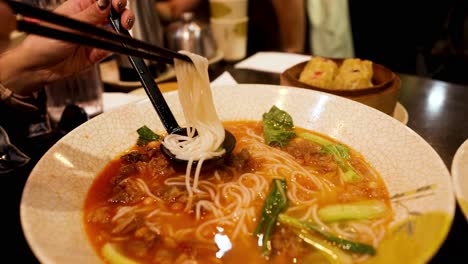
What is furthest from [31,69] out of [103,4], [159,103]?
[159,103]

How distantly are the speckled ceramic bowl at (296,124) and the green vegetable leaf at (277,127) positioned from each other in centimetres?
12

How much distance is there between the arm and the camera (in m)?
6.48

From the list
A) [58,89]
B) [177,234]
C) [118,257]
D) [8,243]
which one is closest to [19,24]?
[118,257]

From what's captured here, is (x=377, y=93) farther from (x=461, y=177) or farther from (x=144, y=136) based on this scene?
(x=144, y=136)

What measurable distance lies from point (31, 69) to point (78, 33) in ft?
Answer: 6.04

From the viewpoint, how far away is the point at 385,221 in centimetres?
163

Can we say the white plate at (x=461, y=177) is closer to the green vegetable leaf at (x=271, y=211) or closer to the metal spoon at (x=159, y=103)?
the green vegetable leaf at (x=271, y=211)

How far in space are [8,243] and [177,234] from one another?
35.7 inches

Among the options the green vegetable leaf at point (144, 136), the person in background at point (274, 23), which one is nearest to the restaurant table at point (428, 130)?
the green vegetable leaf at point (144, 136)

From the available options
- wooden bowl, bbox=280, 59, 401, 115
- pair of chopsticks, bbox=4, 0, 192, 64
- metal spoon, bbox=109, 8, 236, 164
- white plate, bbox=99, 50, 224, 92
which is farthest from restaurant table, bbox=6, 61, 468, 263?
pair of chopsticks, bbox=4, 0, 192, 64

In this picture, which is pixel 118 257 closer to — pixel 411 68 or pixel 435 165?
pixel 435 165

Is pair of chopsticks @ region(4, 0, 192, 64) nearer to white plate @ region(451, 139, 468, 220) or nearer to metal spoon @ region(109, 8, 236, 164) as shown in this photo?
metal spoon @ region(109, 8, 236, 164)

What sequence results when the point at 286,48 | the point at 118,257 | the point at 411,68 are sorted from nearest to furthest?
the point at 118,257
the point at 411,68
the point at 286,48

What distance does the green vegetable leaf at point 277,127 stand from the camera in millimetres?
2398
